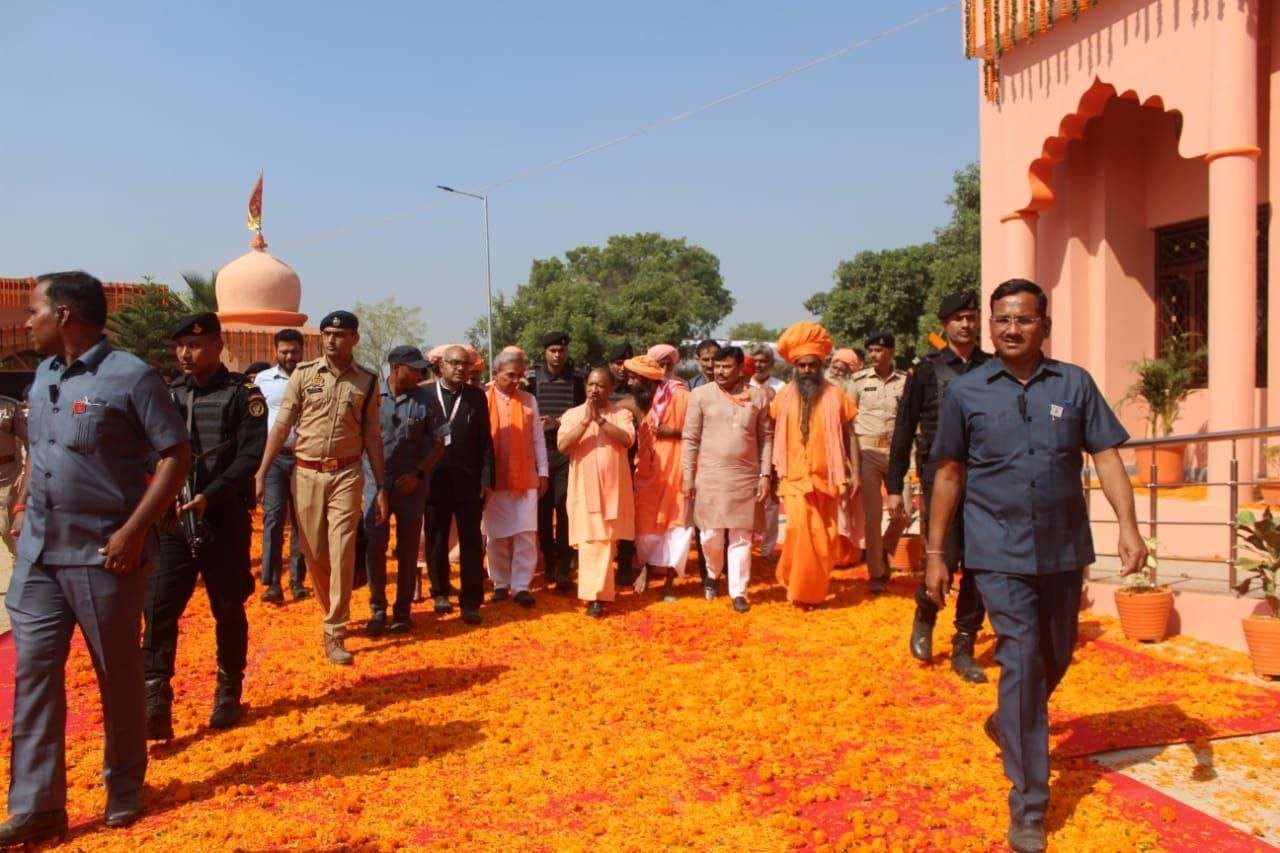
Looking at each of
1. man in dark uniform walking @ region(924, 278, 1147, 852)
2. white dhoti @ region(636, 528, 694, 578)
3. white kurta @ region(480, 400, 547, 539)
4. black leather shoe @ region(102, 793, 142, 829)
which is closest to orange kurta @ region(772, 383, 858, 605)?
white dhoti @ region(636, 528, 694, 578)

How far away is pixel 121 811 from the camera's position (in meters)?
3.94

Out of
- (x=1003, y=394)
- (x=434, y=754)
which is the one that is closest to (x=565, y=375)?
(x=434, y=754)

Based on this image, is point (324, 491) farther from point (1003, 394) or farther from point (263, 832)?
point (1003, 394)

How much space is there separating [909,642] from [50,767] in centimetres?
460

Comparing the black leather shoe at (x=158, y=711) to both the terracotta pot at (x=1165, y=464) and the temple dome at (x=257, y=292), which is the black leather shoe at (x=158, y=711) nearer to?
the terracotta pot at (x=1165, y=464)

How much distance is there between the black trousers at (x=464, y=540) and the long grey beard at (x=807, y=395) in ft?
7.98

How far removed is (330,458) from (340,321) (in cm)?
81

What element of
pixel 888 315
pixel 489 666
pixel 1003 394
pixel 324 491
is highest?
pixel 888 315

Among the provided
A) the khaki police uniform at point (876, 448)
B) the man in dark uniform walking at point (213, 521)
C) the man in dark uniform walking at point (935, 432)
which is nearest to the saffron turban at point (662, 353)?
the khaki police uniform at point (876, 448)

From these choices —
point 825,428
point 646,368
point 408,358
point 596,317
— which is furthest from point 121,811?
point 596,317

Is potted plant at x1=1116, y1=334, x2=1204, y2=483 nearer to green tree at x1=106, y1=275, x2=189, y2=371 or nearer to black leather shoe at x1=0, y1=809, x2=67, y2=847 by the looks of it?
black leather shoe at x1=0, y1=809, x2=67, y2=847

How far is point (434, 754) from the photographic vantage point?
4746mm

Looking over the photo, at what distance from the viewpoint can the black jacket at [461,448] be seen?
7449 millimetres

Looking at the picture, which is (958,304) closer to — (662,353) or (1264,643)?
(1264,643)
